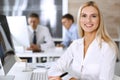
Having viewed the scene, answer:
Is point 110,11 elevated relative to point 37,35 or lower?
elevated

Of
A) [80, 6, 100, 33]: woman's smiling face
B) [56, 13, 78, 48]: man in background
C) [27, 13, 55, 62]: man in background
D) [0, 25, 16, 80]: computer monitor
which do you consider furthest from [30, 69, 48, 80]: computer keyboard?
[56, 13, 78, 48]: man in background

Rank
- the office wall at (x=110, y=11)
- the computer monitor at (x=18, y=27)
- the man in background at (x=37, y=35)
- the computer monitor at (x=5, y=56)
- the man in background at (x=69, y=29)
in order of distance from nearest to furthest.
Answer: the computer monitor at (x=5, y=56) < the computer monitor at (x=18, y=27) < the man in background at (x=37, y=35) < the man in background at (x=69, y=29) < the office wall at (x=110, y=11)

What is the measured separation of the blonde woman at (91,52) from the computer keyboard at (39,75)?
0.05 m

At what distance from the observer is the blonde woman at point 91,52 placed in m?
1.73

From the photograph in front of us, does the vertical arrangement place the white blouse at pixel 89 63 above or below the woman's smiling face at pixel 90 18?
below

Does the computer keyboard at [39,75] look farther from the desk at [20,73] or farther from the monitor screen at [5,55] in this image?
the monitor screen at [5,55]

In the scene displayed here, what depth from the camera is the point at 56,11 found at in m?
5.23

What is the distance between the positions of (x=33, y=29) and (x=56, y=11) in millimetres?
1164

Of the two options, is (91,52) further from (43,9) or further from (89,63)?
(43,9)

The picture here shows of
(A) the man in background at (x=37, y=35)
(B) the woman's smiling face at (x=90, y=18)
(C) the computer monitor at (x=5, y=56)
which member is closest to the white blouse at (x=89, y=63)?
(B) the woman's smiling face at (x=90, y=18)

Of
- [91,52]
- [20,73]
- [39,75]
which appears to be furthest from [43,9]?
[91,52]

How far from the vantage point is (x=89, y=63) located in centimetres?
182

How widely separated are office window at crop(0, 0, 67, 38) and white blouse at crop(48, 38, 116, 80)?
10.6 feet

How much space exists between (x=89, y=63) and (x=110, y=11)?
3342 millimetres
